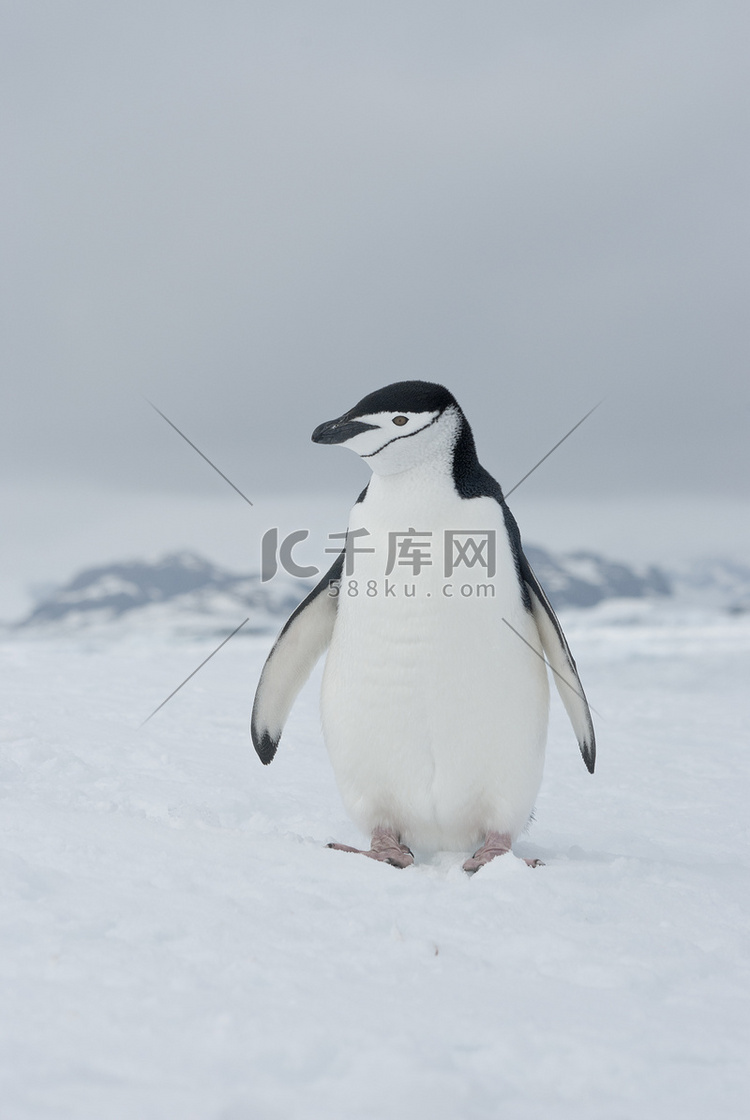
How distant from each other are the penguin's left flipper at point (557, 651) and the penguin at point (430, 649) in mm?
12

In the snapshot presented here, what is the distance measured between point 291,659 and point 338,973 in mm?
1477

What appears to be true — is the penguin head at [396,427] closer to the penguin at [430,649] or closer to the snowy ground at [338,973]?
the penguin at [430,649]

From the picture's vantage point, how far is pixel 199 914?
5.76 ft

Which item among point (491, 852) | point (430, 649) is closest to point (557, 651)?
point (430, 649)

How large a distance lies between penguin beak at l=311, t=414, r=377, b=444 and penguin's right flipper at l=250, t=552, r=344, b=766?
1.55ft

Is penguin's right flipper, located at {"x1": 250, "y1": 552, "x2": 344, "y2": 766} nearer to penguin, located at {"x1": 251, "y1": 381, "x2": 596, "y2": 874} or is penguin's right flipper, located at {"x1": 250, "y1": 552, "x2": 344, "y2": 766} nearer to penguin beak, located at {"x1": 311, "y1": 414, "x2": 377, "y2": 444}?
penguin, located at {"x1": 251, "y1": 381, "x2": 596, "y2": 874}

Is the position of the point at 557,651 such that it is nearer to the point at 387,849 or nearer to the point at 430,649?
the point at 430,649

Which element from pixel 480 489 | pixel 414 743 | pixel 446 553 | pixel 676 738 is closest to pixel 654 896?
pixel 414 743

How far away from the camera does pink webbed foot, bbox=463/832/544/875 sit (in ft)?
7.81

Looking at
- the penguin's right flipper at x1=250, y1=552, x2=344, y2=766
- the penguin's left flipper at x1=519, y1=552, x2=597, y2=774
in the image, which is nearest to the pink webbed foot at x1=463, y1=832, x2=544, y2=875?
the penguin's left flipper at x1=519, y1=552, x2=597, y2=774

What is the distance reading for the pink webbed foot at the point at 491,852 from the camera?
2.38m

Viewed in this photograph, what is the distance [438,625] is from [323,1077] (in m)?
1.35

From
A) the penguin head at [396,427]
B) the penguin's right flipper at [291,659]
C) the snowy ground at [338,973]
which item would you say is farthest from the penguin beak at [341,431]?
the snowy ground at [338,973]

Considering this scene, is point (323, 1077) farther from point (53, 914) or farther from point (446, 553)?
point (446, 553)
